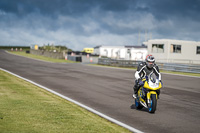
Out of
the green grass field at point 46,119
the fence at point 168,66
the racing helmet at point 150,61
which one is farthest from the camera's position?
the fence at point 168,66

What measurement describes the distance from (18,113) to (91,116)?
2045 millimetres

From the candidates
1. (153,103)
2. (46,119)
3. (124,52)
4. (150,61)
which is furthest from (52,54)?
(46,119)

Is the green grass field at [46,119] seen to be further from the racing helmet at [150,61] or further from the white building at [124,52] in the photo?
the white building at [124,52]

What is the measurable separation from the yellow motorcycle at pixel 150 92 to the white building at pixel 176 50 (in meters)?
33.6

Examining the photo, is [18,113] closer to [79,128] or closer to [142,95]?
[79,128]

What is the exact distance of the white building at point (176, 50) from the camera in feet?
134

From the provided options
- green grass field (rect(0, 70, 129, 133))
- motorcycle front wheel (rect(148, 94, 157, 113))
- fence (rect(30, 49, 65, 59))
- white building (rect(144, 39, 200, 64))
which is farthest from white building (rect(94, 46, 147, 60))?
green grass field (rect(0, 70, 129, 133))

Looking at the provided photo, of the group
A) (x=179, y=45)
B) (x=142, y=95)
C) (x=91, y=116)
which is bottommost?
(x=91, y=116)

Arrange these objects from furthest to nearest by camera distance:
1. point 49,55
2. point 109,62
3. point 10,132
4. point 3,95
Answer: point 49,55
point 109,62
point 3,95
point 10,132

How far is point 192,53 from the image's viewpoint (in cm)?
4169

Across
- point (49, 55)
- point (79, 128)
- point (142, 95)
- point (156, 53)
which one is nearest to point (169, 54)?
point (156, 53)

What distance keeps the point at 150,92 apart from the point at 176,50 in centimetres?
3525

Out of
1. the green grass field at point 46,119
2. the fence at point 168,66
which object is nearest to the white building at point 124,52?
the fence at point 168,66

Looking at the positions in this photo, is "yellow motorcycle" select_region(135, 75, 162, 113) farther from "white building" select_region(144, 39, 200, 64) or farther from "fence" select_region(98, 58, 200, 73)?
"white building" select_region(144, 39, 200, 64)
